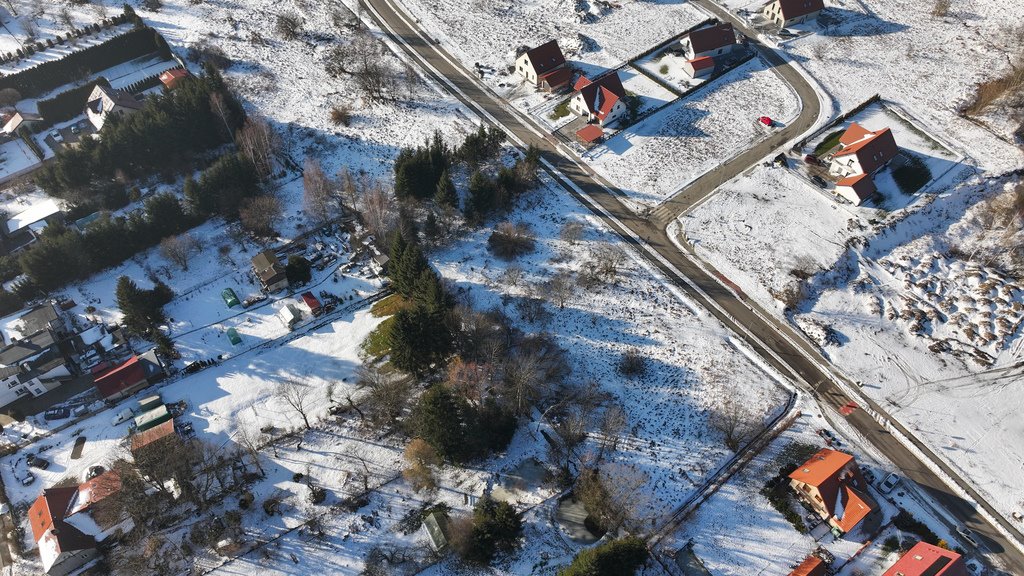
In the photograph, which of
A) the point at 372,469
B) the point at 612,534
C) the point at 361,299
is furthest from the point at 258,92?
the point at 612,534

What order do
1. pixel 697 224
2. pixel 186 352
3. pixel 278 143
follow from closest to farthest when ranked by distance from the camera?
1. pixel 186 352
2. pixel 697 224
3. pixel 278 143

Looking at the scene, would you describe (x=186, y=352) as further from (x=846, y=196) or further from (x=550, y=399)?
(x=846, y=196)

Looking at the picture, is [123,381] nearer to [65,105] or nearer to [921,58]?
[65,105]

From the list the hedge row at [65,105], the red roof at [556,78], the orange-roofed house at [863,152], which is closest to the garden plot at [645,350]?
the red roof at [556,78]

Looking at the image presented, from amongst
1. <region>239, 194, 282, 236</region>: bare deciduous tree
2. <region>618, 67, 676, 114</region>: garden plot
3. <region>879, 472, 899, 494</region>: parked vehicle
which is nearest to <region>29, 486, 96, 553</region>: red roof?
<region>239, 194, 282, 236</region>: bare deciduous tree

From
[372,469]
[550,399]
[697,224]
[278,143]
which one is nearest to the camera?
[372,469]

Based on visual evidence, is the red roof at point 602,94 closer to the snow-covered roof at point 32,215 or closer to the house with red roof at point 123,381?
the house with red roof at point 123,381

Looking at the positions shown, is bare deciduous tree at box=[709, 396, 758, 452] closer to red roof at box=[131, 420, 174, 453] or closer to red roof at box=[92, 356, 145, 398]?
red roof at box=[131, 420, 174, 453]

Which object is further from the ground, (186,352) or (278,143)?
(278,143)
